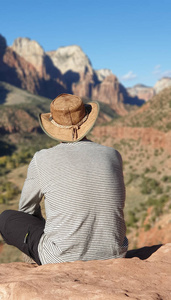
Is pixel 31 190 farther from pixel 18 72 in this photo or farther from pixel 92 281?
pixel 18 72

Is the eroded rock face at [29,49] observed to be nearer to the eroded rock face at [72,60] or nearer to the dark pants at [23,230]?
the eroded rock face at [72,60]

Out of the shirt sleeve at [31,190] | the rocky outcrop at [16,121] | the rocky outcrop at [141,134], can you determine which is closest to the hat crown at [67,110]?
the shirt sleeve at [31,190]

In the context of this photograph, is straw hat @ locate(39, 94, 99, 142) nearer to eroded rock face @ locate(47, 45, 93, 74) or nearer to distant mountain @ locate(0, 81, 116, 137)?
distant mountain @ locate(0, 81, 116, 137)

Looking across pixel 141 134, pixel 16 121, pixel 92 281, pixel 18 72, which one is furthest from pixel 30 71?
pixel 92 281

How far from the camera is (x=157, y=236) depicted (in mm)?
10586

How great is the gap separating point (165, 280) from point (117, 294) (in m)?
0.61

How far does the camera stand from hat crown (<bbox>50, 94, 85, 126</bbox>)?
289cm

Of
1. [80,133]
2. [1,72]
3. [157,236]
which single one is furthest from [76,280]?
[1,72]

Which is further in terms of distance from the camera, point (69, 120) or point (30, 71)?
point (30, 71)

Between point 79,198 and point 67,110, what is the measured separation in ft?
3.05

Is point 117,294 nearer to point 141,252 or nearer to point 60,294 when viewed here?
point 60,294

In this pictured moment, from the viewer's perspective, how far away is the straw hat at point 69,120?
9.56 feet

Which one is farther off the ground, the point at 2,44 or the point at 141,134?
the point at 2,44

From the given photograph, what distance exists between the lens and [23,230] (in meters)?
3.14
